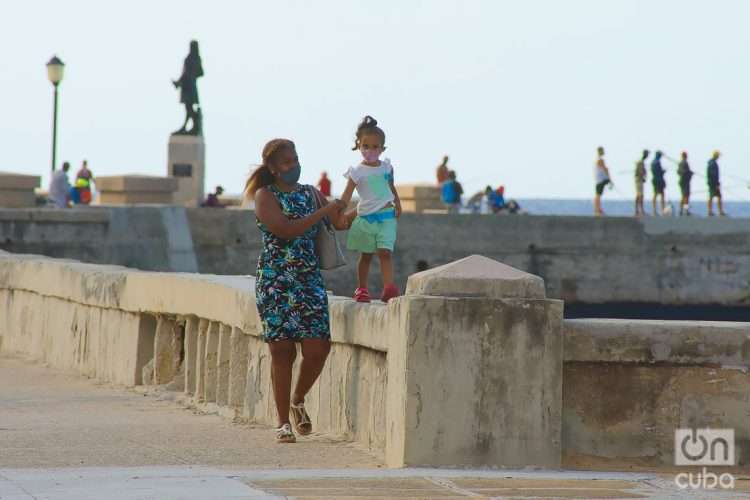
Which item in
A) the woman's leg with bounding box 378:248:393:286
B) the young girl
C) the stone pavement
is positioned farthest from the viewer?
the woman's leg with bounding box 378:248:393:286

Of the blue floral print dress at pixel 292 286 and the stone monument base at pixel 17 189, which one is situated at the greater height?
the stone monument base at pixel 17 189

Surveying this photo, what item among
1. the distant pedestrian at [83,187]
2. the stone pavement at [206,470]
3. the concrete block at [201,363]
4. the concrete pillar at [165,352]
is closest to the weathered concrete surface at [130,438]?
the stone pavement at [206,470]

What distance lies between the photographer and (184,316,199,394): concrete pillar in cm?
1145

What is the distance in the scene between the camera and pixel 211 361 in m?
11.0

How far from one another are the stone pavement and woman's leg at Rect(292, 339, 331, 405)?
0.31 meters

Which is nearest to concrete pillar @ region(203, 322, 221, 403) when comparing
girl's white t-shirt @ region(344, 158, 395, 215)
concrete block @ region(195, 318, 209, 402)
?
concrete block @ region(195, 318, 209, 402)

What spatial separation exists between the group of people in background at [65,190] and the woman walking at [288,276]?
24.4 metres

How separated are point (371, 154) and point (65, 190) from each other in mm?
23755

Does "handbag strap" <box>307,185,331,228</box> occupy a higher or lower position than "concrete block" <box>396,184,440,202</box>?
lower

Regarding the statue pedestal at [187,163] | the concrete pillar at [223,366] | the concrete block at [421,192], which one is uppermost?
the statue pedestal at [187,163]

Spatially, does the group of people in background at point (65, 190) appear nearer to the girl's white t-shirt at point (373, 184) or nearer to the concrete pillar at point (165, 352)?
the concrete pillar at point (165, 352)

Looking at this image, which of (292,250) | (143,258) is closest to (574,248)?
(143,258)

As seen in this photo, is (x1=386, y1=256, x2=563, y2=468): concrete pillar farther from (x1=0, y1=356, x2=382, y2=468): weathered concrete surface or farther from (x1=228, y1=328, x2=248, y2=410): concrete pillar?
(x1=228, y1=328, x2=248, y2=410): concrete pillar

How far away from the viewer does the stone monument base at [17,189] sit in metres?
31.0
